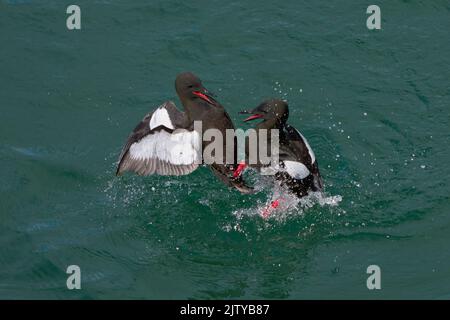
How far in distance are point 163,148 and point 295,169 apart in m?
1.58

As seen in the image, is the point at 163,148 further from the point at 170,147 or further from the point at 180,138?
the point at 180,138

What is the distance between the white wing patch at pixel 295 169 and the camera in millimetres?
9266

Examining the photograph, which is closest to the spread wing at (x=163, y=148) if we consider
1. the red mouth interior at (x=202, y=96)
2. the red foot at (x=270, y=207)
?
the red mouth interior at (x=202, y=96)

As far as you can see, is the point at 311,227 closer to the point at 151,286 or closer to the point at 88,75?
the point at 151,286

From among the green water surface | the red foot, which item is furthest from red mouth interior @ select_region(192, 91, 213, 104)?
the red foot

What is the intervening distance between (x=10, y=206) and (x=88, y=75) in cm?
267

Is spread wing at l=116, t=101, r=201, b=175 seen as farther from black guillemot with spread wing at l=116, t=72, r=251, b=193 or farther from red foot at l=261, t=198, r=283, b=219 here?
red foot at l=261, t=198, r=283, b=219

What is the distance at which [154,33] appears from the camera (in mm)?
12359

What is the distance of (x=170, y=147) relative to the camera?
952 centimetres

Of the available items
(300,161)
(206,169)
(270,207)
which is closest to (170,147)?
(206,169)

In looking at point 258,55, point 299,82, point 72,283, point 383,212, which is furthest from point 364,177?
point 72,283

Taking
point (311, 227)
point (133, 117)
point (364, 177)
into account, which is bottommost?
point (311, 227)

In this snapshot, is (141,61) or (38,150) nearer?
(38,150)

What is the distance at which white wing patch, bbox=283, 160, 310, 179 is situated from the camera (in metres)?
9.27
